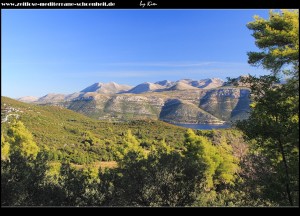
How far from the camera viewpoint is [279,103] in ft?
34.7

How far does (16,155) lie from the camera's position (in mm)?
10391

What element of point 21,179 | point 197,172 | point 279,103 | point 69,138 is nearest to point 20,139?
point 21,179

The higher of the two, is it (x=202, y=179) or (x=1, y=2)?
(x=1, y=2)

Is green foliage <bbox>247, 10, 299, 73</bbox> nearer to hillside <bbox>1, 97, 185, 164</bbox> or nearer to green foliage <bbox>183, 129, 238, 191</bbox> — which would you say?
green foliage <bbox>183, 129, 238, 191</bbox>

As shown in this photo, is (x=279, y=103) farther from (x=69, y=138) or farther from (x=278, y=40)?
(x=69, y=138)

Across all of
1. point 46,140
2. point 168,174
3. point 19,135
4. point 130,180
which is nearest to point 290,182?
point 168,174

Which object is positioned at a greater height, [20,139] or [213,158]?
[20,139]

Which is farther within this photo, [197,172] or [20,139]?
[20,139]

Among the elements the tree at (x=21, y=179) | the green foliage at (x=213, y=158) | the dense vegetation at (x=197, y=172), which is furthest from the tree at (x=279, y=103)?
the green foliage at (x=213, y=158)

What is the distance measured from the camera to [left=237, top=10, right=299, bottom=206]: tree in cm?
963

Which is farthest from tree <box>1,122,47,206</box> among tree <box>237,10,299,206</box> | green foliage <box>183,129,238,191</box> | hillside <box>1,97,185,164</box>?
hillside <box>1,97,185,164</box>

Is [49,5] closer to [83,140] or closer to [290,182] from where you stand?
[290,182]

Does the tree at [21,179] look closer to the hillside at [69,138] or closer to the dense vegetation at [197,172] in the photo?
the dense vegetation at [197,172]
